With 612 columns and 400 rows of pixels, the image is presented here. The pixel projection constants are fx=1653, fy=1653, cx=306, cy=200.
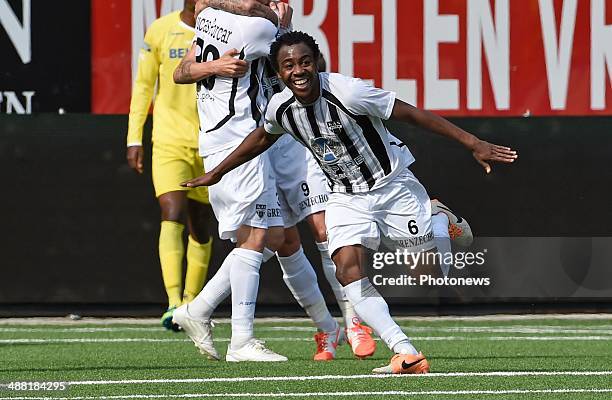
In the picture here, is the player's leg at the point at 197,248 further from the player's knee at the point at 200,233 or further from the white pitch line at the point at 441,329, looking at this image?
the white pitch line at the point at 441,329

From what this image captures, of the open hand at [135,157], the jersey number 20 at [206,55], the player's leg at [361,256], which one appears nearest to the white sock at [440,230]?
the player's leg at [361,256]

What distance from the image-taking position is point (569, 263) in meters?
12.5

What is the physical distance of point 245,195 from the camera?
885 cm

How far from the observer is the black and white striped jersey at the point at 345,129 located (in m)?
7.75

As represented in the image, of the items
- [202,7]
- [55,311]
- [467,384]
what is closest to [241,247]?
[202,7]

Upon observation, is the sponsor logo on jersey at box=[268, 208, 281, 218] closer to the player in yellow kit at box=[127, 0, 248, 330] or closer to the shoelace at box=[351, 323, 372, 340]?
the shoelace at box=[351, 323, 372, 340]

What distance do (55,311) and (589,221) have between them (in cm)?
412

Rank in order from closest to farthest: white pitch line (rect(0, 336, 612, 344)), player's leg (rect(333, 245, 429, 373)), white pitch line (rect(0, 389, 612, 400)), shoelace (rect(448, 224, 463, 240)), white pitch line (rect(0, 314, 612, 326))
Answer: white pitch line (rect(0, 389, 612, 400))
player's leg (rect(333, 245, 429, 373))
shoelace (rect(448, 224, 463, 240))
white pitch line (rect(0, 336, 612, 344))
white pitch line (rect(0, 314, 612, 326))

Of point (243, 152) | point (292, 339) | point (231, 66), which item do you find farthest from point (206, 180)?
point (292, 339)

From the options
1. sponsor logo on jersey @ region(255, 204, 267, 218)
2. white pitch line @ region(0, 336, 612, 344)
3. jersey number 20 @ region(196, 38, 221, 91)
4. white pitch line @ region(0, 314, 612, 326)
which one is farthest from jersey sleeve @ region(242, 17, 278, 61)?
white pitch line @ region(0, 314, 612, 326)

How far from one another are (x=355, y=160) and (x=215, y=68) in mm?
1266

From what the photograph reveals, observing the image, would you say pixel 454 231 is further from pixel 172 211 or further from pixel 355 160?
pixel 172 211

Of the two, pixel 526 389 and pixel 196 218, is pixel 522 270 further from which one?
pixel 526 389

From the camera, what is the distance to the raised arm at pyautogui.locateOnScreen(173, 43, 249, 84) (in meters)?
8.82
